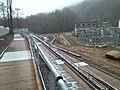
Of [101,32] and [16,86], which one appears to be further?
[101,32]

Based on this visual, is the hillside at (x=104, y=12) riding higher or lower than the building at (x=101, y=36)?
higher

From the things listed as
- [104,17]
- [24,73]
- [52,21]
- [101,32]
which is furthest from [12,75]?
[104,17]

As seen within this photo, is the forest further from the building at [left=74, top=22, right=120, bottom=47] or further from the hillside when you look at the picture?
the building at [left=74, top=22, right=120, bottom=47]

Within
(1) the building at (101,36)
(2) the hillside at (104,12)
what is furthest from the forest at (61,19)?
(1) the building at (101,36)

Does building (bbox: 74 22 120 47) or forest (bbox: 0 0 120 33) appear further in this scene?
forest (bbox: 0 0 120 33)

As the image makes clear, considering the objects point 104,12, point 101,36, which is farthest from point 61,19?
point 101,36

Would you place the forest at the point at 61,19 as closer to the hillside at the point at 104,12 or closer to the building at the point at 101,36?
the hillside at the point at 104,12

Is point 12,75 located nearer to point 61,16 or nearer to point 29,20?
point 29,20

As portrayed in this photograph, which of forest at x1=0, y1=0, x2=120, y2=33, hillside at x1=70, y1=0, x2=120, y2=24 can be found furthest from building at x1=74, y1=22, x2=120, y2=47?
hillside at x1=70, y1=0, x2=120, y2=24

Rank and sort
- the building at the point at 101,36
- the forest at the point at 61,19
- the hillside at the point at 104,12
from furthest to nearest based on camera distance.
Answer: the hillside at the point at 104,12, the forest at the point at 61,19, the building at the point at 101,36

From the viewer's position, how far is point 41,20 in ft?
457

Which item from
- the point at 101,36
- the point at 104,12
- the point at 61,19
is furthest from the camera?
the point at 104,12

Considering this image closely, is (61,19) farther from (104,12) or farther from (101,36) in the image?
(101,36)

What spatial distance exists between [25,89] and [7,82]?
1.17 m
